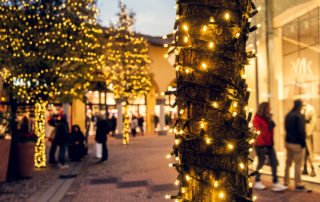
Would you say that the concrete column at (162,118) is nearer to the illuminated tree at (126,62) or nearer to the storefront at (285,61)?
the illuminated tree at (126,62)

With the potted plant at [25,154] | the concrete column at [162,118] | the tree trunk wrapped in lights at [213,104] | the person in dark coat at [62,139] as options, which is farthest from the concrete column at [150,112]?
the tree trunk wrapped in lights at [213,104]

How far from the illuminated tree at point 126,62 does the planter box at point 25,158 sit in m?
10.2

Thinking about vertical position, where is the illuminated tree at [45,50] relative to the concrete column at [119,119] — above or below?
above

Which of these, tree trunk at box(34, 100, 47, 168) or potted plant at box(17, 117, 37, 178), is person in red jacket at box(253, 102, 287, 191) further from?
tree trunk at box(34, 100, 47, 168)

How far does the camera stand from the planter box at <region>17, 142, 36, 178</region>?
8.89m

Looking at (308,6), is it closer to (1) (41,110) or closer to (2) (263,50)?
(2) (263,50)

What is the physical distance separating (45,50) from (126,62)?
31.3 feet

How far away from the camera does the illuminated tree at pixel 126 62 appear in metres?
19.5

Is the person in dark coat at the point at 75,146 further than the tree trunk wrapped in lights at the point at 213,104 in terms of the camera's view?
Yes

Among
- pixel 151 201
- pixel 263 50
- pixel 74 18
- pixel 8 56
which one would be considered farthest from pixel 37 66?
pixel 263 50

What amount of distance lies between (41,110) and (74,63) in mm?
1960

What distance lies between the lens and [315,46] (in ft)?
34.2

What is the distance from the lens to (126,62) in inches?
774

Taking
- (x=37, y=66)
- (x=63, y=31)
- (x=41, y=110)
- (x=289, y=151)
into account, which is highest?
(x=63, y=31)
